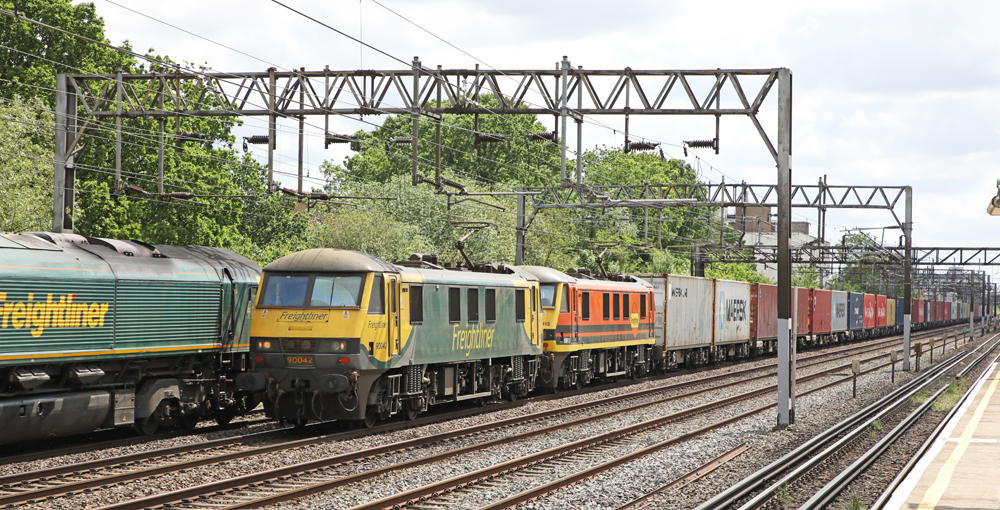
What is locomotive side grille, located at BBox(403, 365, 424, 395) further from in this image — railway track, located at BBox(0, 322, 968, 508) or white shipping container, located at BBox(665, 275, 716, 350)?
white shipping container, located at BBox(665, 275, 716, 350)

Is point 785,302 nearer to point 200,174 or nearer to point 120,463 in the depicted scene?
point 120,463

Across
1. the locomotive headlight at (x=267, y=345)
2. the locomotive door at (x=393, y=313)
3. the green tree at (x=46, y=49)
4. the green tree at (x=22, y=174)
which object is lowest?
the locomotive headlight at (x=267, y=345)

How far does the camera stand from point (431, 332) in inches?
738

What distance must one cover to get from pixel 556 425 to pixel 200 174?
25129mm

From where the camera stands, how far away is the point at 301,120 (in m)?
20.9

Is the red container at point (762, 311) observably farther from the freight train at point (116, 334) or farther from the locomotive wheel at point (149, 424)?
the locomotive wheel at point (149, 424)

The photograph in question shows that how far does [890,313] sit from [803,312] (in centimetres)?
3779

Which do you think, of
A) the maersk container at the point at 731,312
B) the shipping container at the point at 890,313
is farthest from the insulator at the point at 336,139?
the shipping container at the point at 890,313

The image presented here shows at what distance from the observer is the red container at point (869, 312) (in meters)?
70.8

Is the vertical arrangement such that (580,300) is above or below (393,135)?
below

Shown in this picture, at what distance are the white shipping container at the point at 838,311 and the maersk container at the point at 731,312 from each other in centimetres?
1833

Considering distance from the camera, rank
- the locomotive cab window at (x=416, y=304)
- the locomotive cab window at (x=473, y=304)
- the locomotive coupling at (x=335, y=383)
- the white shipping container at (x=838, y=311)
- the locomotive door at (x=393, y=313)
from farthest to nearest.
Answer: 1. the white shipping container at (x=838, y=311)
2. the locomotive cab window at (x=473, y=304)
3. the locomotive cab window at (x=416, y=304)
4. the locomotive door at (x=393, y=313)
5. the locomotive coupling at (x=335, y=383)

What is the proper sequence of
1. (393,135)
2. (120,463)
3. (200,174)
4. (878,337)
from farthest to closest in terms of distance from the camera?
(878,337)
(393,135)
(200,174)
(120,463)

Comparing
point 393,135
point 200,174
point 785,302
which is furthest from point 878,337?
point 785,302
